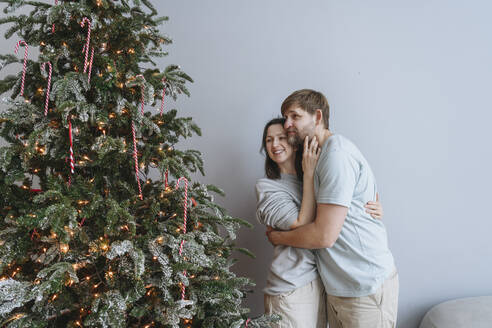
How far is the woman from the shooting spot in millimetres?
1551

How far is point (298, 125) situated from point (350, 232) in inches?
22.3

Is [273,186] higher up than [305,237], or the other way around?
[273,186]

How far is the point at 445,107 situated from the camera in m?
1.94

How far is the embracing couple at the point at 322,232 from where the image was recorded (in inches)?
57.9

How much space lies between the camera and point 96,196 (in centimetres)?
109

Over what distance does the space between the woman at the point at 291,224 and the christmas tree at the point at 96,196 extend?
30 cm

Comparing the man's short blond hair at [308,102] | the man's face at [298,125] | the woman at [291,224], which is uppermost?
the man's short blond hair at [308,102]

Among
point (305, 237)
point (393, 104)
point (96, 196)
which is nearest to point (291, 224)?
point (305, 237)

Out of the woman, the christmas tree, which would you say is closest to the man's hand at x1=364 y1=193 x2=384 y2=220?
the woman

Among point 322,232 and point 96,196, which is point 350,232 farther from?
point 96,196

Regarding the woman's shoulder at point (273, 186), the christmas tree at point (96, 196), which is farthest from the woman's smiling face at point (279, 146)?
the christmas tree at point (96, 196)

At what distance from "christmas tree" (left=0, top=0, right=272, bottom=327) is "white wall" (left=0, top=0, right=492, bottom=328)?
2.87 ft

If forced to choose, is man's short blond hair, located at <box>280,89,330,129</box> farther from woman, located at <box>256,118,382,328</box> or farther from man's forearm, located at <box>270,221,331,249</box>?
man's forearm, located at <box>270,221,331,249</box>

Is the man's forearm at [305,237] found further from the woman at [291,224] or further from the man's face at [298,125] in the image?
the man's face at [298,125]
